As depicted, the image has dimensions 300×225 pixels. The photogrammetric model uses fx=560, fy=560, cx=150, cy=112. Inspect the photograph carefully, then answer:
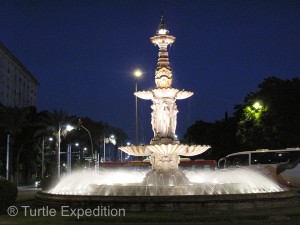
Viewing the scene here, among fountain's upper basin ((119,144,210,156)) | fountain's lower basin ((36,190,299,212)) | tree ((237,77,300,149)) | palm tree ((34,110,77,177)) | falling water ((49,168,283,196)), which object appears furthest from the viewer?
palm tree ((34,110,77,177))

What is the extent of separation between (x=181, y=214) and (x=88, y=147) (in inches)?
3137

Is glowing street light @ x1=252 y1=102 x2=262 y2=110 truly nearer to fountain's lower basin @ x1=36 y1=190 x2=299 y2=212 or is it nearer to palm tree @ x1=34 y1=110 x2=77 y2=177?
palm tree @ x1=34 y1=110 x2=77 y2=177

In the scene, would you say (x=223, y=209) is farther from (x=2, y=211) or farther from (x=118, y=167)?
(x=118, y=167)

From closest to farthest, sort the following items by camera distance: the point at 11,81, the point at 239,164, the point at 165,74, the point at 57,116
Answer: the point at 165,74, the point at 239,164, the point at 57,116, the point at 11,81

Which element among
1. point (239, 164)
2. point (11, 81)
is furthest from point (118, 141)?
point (239, 164)

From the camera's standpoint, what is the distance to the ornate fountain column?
22.5m

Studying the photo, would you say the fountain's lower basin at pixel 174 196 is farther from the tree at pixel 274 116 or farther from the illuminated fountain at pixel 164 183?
the tree at pixel 274 116

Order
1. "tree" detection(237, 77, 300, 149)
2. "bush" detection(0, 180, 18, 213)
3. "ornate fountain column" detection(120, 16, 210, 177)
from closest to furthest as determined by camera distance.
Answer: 1. "bush" detection(0, 180, 18, 213)
2. "ornate fountain column" detection(120, 16, 210, 177)
3. "tree" detection(237, 77, 300, 149)

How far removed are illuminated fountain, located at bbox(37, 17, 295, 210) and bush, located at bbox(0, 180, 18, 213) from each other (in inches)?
75.3

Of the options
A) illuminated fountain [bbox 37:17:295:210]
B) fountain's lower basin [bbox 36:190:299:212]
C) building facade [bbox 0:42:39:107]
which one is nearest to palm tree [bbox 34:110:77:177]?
building facade [bbox 0:42:39:107]

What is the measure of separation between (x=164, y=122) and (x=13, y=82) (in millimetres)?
76812

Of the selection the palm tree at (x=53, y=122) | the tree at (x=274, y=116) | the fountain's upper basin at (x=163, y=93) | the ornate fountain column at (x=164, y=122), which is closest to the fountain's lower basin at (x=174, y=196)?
the ornate fountain column at (x=164, y=122)

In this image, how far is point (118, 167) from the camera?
164 ft

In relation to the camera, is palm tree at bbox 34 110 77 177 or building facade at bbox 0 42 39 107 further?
building facade at bbox 0 42 39 107
